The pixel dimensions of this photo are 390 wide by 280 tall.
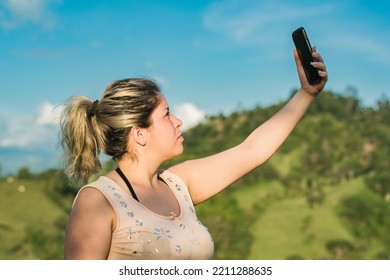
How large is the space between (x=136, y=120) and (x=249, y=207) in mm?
47774

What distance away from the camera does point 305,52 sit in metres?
2.28

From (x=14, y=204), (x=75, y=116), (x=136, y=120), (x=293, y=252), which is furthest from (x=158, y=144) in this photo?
(x=14, y=204)

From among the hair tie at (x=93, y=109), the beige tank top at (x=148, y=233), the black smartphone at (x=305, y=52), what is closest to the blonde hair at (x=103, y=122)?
the hair tie at (x=93, y=109)

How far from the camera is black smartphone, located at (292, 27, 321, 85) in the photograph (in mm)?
2244

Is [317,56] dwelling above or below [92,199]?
above

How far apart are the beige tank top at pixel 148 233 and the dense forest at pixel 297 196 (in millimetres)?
34614

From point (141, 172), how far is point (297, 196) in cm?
4846

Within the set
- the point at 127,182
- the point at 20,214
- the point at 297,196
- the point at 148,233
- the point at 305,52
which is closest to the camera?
the point at 148,233

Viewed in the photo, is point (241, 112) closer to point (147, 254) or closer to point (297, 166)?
point (297, 166)

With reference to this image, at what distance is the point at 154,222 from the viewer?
196cm

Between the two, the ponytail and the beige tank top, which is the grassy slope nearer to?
the ponytail

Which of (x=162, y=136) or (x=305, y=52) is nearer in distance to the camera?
(x=162, y=136)

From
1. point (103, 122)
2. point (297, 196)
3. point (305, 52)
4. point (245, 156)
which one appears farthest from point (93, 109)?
point (297, 196)

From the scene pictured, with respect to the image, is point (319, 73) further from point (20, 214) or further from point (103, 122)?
point (20, 214)
